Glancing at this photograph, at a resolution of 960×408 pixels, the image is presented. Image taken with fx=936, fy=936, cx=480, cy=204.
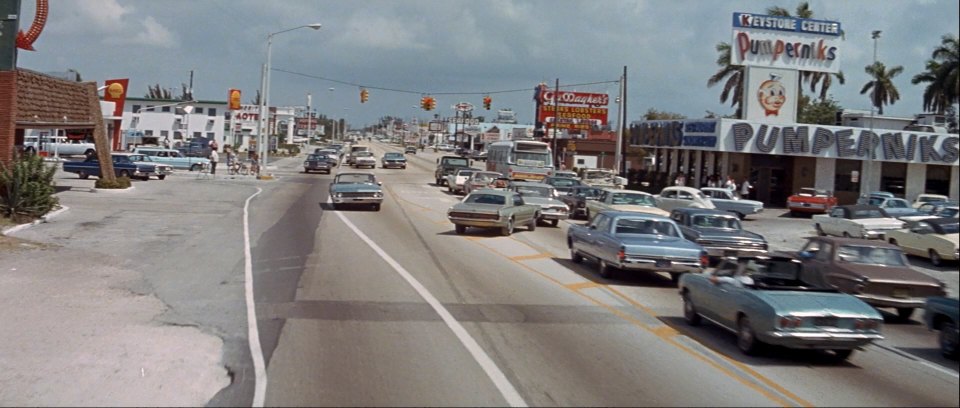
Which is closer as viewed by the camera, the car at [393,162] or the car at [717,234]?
the car at [717,234]

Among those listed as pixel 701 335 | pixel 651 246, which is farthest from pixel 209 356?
pixel 651 246

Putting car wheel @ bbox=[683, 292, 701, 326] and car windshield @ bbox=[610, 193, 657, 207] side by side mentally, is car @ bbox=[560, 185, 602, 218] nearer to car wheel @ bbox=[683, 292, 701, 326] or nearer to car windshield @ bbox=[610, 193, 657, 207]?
car windshield @ bbox=[610, 193, 657, 207]

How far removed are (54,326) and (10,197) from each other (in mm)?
14843

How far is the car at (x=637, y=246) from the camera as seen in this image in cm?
1836

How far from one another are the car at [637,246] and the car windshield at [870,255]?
2.83 metres

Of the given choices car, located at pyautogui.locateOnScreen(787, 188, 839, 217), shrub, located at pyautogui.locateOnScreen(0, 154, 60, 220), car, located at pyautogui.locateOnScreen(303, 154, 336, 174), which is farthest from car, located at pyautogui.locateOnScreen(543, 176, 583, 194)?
car, located at pyautogui.locateOnScreen(303, 154, 336, 174)

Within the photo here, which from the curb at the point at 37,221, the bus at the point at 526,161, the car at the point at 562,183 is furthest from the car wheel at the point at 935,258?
the bus at the point at 526,161

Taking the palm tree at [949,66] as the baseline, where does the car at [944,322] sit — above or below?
below

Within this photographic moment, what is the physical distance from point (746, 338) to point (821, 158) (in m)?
42.1

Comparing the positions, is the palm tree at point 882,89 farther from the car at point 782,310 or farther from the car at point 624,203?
the car at point 782,310

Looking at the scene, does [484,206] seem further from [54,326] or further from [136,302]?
[54,326]

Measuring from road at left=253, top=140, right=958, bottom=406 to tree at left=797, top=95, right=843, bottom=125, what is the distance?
246ft

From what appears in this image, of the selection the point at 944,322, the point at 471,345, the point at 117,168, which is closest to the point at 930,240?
the point at 944,322

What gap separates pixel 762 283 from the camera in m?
12.8
